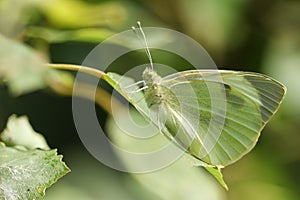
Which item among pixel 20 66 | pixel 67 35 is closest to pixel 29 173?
pixel 20 66

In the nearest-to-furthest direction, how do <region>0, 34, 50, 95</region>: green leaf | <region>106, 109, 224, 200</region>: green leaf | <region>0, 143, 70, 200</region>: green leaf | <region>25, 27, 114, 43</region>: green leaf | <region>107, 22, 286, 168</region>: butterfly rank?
<region>0, 143, 70, 200</region>: green leaf, <region>107, 22, 286, 168</region>: butterfly, <region>0, 34, 50, 95</region>: green leaf, <region>25, 27, 114, 43</region>: green leaf, <region>106, 109, 224, 200</region>: green leaf

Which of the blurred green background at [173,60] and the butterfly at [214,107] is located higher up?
the butterfly at [214,107]

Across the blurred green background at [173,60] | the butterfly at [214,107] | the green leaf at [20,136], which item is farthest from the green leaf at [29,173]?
the blurred green background at [173,60]

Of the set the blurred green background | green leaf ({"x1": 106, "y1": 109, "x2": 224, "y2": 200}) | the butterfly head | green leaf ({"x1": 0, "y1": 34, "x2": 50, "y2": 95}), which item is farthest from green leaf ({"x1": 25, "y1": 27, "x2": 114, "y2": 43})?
the butterfly head

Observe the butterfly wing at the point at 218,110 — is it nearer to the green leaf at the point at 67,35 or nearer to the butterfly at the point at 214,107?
the butterfly at the point at 214,107

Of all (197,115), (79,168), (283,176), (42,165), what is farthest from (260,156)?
(42,165)

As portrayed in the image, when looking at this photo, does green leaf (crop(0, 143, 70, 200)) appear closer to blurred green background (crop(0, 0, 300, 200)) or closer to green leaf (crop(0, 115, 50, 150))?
green leaf (crop(0, 115, 50, 150))

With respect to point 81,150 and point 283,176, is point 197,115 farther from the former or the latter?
point 283,176
